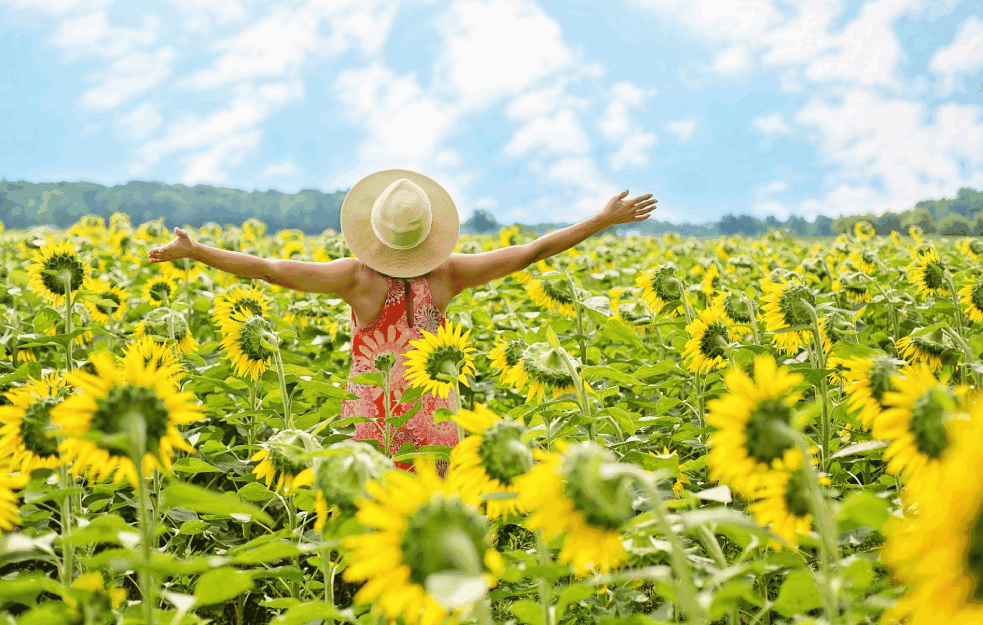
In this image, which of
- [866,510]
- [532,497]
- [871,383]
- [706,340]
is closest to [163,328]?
[706,340]

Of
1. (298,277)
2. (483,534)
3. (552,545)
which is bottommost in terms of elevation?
(552,545)

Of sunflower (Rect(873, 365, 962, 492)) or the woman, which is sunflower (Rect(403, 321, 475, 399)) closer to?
the woman

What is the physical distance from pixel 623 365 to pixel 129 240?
231 inches

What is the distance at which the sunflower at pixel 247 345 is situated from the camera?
2.74 metres

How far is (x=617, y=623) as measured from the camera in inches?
54.7

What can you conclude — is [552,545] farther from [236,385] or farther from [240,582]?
[236,385]

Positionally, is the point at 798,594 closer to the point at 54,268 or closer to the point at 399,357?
the point at 399,357

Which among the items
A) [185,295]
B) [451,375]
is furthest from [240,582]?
[185,295]

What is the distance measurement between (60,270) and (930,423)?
326cm

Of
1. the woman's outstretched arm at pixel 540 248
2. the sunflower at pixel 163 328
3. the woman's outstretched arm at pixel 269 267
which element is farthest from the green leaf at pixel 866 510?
the sunflower at pixel 163 328

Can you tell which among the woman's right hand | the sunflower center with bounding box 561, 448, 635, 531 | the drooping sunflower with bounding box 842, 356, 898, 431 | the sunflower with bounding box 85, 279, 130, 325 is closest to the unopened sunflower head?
the sunflower center with bounding box 561, 448, 635, 531

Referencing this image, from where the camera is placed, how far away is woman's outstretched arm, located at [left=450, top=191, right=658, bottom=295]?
329 centimetres

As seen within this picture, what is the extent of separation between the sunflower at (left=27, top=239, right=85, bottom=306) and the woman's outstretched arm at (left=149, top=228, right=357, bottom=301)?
371mm

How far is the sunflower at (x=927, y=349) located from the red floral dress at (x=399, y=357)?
1.86 m
